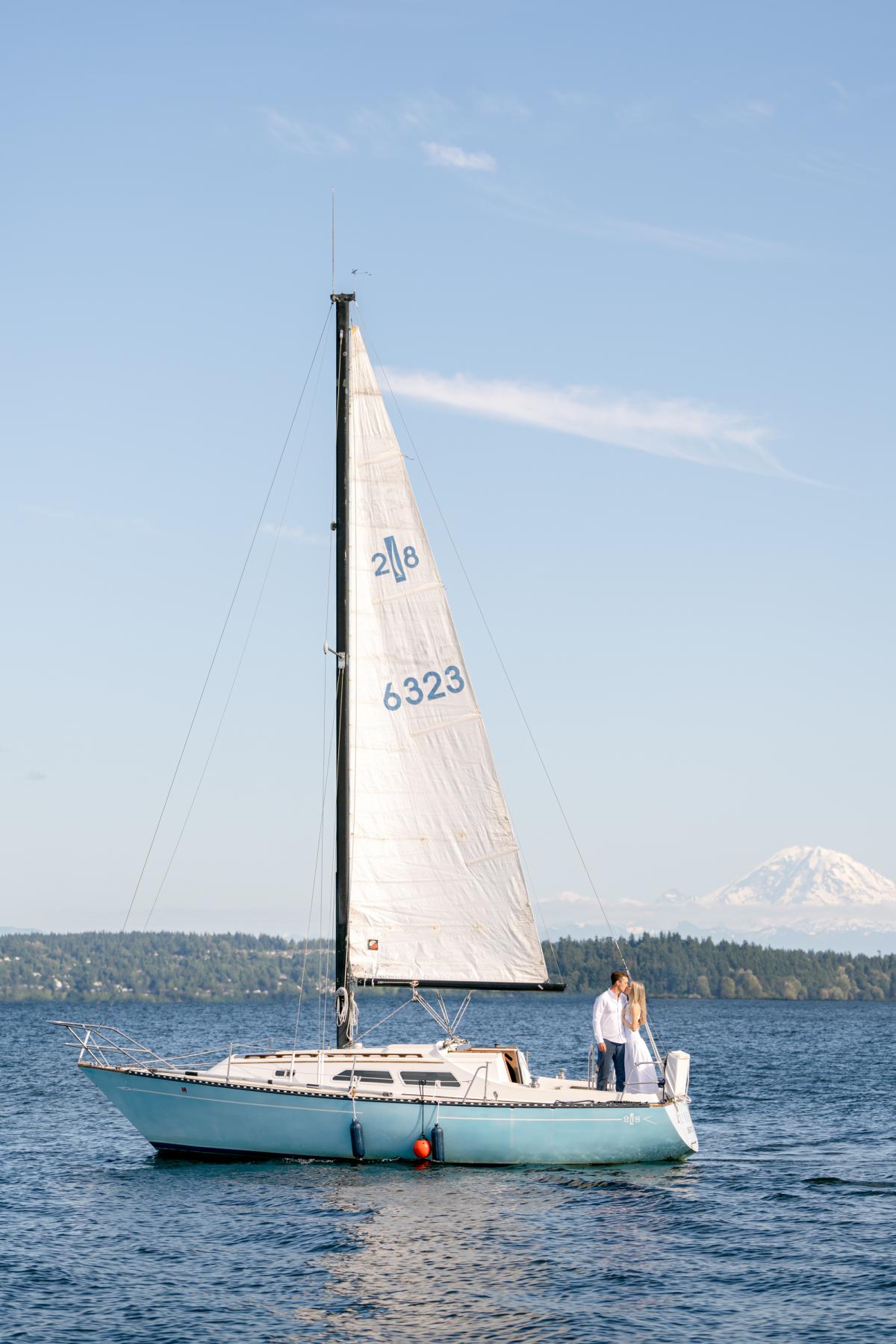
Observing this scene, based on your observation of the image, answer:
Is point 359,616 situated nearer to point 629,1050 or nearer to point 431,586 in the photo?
point 431,586

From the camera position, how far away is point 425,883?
102ft

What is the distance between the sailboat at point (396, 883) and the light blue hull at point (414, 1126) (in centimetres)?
5

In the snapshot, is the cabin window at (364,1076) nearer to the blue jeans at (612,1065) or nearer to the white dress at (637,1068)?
the blue jeans at (612,1065)

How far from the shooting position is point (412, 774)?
103ft

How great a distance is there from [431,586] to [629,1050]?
1015cm

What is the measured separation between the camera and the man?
29.1 metres

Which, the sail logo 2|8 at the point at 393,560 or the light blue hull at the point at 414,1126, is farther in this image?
the sail logo 2|8 at the point at 393,560

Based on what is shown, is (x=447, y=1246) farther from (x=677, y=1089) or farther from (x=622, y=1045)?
(x=677, y=1089)

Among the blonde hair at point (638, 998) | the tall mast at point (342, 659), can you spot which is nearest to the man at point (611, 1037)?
the blonde hair at point (638, 998)

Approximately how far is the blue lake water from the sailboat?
1.21 meters

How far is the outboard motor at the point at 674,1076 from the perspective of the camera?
93.9 ft

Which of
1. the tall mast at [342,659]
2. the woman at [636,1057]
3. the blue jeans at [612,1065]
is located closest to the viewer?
the blue jeans at [612,1065]

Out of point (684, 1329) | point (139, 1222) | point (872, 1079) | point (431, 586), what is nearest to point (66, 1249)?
point (139, 1222)

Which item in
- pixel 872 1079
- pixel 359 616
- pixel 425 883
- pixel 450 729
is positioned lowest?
pixel 872 1079
